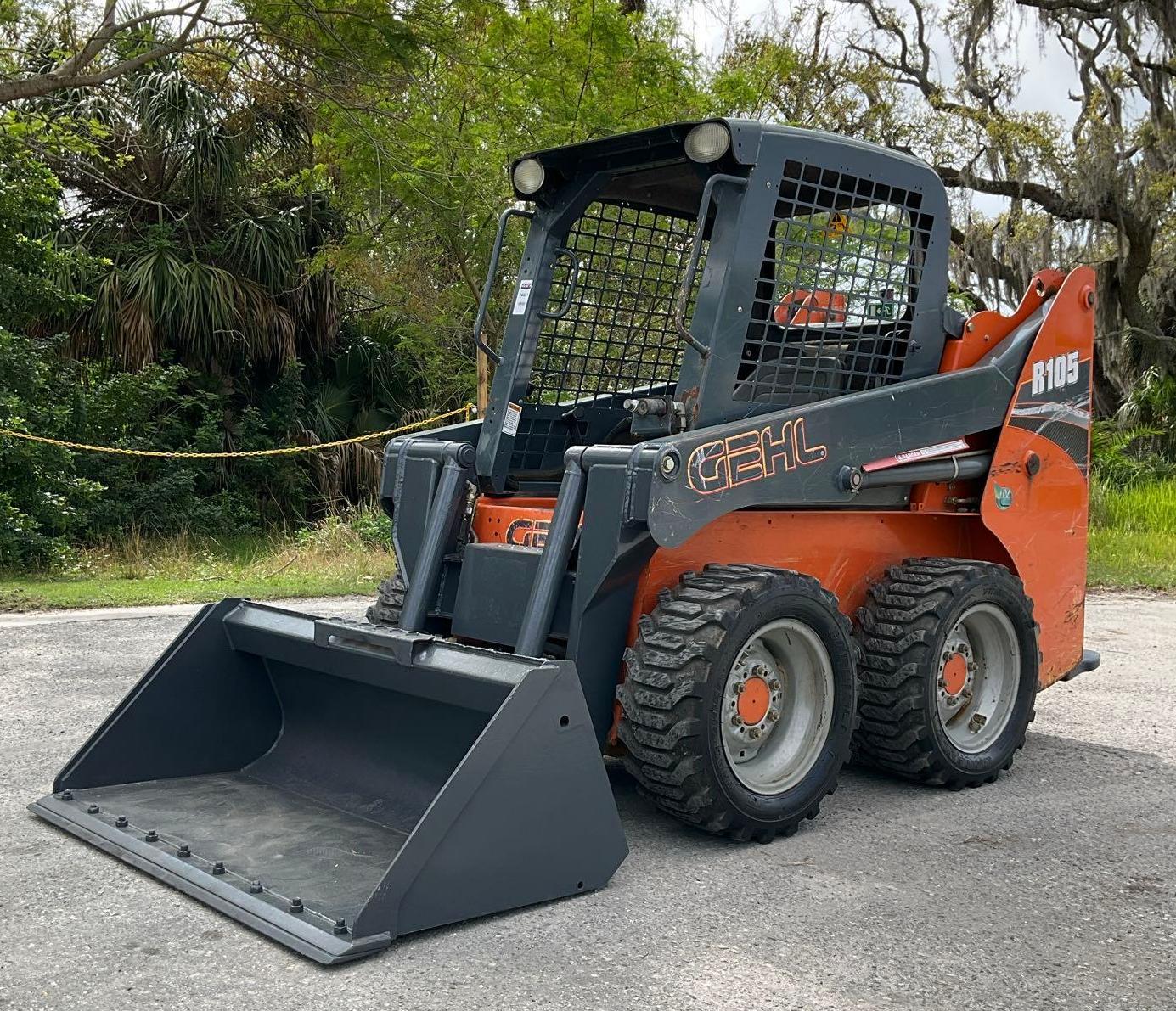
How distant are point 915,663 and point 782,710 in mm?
664

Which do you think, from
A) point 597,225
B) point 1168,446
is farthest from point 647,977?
point 1168,446

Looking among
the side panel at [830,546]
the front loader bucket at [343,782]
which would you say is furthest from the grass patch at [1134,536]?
the front loader bucket at [343,782]

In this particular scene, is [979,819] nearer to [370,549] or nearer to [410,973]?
[410,973]

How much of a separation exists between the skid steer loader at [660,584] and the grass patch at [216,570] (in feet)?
17.1

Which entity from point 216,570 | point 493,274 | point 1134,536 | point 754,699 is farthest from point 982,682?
point 1134,536

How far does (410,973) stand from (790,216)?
3.16 meters

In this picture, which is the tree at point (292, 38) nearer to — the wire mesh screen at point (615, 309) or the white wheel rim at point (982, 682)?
the wire mesh screen at point (615, 309)

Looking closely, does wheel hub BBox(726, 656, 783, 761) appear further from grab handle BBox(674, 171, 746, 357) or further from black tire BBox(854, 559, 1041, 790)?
grab handle BBox(674, 171, 746, 357)

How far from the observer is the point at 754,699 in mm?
4816

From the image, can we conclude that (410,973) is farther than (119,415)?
No

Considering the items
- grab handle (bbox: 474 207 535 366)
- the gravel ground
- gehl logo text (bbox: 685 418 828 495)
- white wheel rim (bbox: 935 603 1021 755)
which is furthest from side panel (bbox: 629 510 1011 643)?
grab handle (bbox: 474 207 535 366)

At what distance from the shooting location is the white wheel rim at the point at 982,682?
5672 mm

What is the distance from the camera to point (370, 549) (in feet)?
44.9

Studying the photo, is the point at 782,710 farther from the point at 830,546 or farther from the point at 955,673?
the point at 955,673
